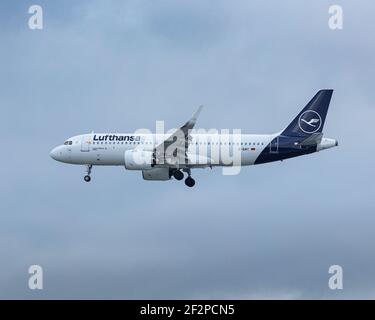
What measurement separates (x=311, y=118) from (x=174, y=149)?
14953mm

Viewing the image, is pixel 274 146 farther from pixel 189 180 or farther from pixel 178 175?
pixel 178 175

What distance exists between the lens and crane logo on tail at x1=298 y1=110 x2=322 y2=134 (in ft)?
334

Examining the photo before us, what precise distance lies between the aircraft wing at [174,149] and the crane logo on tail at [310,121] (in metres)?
12.2

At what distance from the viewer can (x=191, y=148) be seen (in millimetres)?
99438

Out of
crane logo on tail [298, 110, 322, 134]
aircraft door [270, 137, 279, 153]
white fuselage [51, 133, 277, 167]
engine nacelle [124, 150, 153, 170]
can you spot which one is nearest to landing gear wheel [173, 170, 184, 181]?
white fuselage [51, 133, 277, 167]

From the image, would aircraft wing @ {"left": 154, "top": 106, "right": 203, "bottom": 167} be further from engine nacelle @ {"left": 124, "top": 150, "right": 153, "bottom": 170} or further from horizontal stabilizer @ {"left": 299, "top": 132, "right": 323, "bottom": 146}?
horizontal stabilizer @ {"left": 299, "top": 132, "right": 323, "bottom": 146}

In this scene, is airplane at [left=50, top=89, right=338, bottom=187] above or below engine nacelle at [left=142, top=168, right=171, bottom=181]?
above

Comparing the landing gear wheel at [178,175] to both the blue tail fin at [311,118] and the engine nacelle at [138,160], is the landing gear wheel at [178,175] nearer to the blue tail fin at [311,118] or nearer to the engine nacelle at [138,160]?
the engine nacelle at [138,160]

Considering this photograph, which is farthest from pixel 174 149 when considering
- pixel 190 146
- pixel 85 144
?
pixel 85 144

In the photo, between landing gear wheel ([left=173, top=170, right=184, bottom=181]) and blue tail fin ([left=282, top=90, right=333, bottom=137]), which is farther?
blue tail fin ([left=282, top=90, right=333, bottom=137])

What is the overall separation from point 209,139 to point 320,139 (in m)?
11.1

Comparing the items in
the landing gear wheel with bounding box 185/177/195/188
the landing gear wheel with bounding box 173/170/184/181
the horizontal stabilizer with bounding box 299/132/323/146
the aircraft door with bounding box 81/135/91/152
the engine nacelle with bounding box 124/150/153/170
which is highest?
the aircraft door with bounding box 81/135/91/152

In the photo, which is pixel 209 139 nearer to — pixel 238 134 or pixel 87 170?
pixel 238 134

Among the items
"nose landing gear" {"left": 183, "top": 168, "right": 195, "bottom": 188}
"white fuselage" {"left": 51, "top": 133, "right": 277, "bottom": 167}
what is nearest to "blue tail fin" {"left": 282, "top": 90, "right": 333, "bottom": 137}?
"white fuselage" {"left": 51, "top": 133, "right": 277, "bottom": 167}
